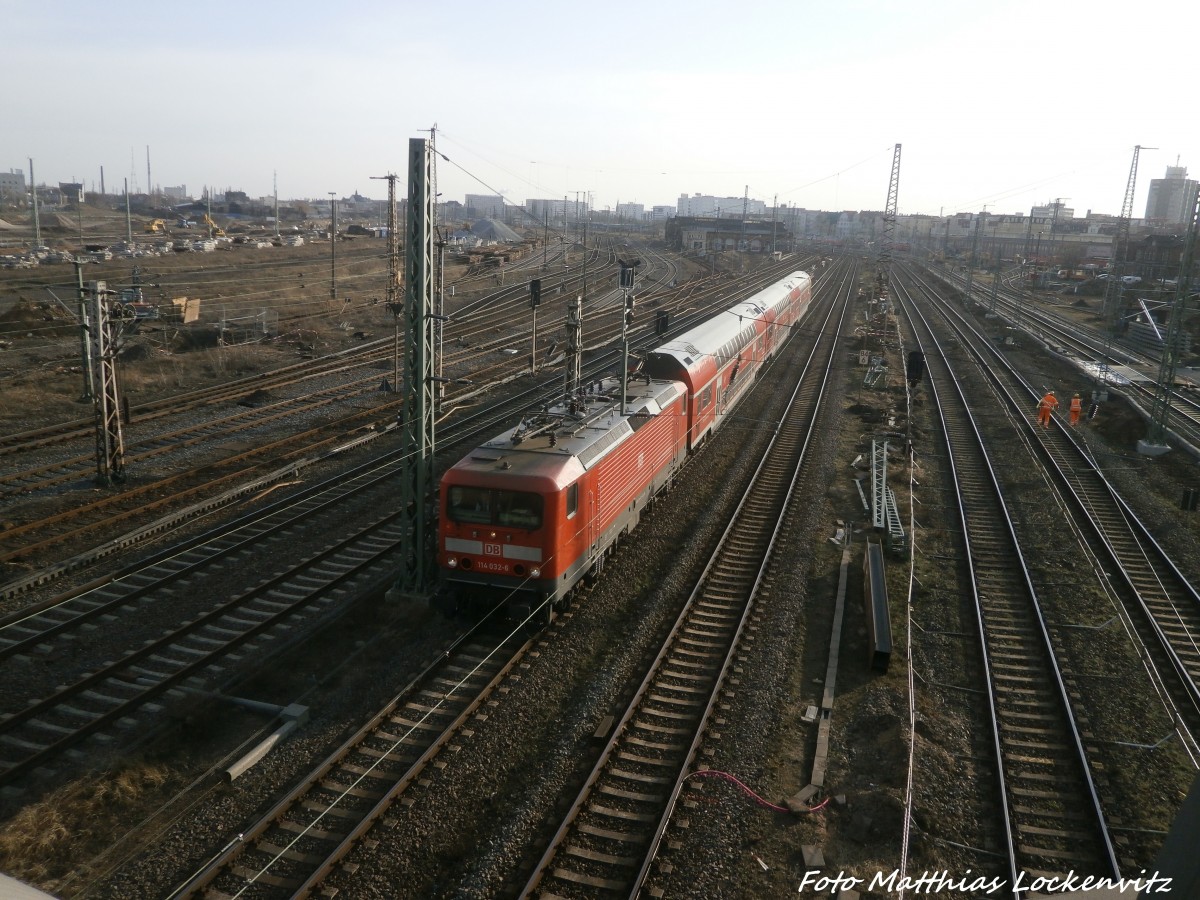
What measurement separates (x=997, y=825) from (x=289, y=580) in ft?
32.3

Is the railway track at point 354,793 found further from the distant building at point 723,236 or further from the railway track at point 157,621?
the distant building at point 723,236

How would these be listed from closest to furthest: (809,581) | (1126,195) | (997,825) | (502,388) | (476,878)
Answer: (476,878), (997,825), (809,581), (502,388), (1126,195)

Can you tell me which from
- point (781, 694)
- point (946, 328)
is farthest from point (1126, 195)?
point (781, 694)

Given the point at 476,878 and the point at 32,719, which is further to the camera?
the point at 32,719

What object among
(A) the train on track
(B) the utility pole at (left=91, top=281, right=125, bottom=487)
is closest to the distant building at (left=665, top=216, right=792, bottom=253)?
(A) the train on track

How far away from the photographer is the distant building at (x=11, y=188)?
13573cm

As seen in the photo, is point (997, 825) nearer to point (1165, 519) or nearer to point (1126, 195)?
point (1165, 519)

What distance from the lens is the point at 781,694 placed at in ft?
34.7

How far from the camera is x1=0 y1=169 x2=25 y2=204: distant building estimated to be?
136 m

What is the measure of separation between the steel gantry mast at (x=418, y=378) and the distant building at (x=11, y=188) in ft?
484

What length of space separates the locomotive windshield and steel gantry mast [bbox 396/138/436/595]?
934 mm

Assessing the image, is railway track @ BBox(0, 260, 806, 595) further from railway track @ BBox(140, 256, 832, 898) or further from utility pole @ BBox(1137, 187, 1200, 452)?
utility pole @ BBox(1137, 187, 1200, 452)

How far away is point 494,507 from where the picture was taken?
11.3 meters

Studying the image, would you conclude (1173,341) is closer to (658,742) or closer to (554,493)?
(554,493)
